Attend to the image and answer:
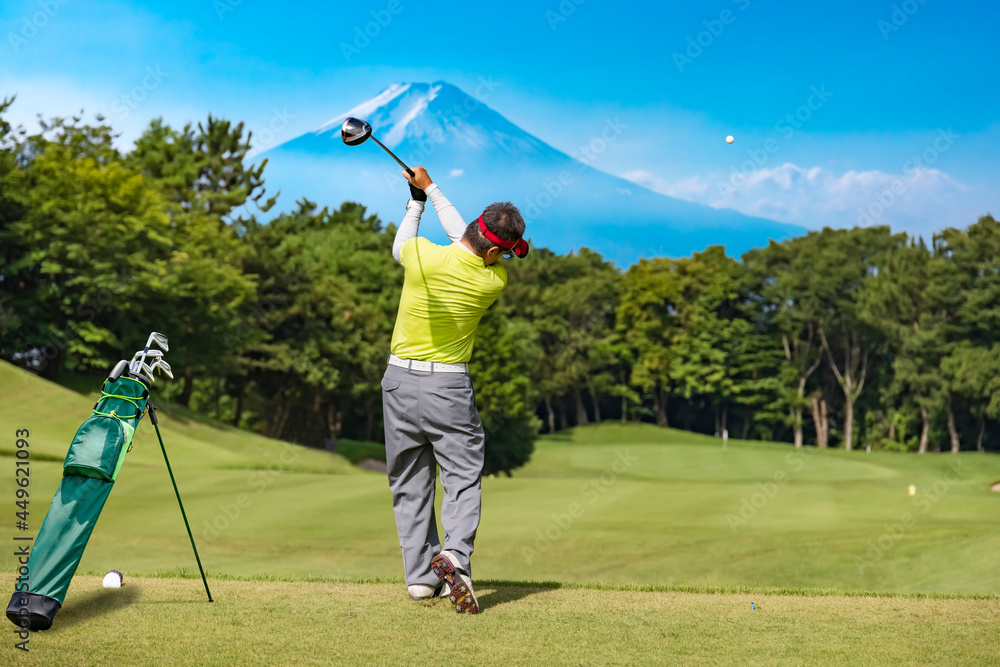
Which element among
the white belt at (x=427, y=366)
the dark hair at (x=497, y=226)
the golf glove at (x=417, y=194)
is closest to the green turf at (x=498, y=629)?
the white belt at (x=427, y=366)

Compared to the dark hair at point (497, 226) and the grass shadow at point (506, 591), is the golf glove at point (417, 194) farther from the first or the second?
the grass shadow at point (506, 591)

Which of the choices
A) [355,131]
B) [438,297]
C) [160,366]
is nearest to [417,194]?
[355,131]

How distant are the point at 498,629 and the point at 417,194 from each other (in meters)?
2.59

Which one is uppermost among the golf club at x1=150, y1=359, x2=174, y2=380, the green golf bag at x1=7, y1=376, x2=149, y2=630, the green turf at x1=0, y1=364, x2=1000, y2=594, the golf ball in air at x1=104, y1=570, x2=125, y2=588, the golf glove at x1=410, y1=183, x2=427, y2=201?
the golf glove at x1=410, y1=183, x2=427, y2=201

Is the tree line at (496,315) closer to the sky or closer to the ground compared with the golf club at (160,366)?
closer to the sky

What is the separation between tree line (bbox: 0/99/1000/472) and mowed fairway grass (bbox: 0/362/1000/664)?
667 cm

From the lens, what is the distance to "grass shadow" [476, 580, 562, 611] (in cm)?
516

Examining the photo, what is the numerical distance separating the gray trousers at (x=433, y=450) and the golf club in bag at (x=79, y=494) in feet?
4.49

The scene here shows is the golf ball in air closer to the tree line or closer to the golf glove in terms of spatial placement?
the golf glove

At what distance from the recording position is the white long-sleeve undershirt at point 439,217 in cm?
543

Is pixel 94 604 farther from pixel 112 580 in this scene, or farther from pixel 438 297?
pixel 438 297

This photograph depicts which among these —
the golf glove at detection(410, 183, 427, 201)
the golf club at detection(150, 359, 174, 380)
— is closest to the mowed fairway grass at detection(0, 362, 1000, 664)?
the golf club at detection(150, 359, 174, 380)

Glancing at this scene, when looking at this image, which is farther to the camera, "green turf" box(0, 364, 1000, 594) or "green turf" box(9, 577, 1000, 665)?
"green turf" box(0, 364, 1000, 594)

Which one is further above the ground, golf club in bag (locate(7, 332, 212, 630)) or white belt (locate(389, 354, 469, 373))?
white belt (locate(389, 354, 469, 373))
